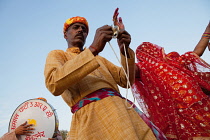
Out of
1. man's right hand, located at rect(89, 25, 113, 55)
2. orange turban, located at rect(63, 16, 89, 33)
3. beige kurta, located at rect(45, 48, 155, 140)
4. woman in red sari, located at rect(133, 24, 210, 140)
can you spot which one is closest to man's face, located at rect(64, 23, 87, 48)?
orange turban, located at rect(63, 16, 89, 33)

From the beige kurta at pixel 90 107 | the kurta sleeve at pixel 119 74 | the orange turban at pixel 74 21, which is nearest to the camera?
the beige kurta at pixel 90 107

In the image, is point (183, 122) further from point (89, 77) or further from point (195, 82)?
point (89, 77)

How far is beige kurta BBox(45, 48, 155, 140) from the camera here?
4.68 ft

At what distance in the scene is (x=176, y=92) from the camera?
279 centimetres

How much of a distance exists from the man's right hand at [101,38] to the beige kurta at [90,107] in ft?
0.21

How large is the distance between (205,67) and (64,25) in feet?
6.62

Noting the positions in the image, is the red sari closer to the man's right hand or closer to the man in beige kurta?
the man in beige kurta

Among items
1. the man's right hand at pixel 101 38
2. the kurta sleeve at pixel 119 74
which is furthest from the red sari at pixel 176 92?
the man's right hand at pixel 101 38

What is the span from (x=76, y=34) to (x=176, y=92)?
152 cm

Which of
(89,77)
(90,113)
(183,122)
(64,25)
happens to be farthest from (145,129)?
(64,25)

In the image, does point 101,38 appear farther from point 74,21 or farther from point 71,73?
point 74,21

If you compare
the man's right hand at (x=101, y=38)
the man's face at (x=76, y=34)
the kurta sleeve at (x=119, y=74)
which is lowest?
the kurta sleeve at (x=119, y=74)

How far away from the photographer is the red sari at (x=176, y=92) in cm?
260

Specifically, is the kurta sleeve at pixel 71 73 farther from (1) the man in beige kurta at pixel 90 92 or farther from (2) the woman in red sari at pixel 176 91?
(2) the woman in red sari at pixel 176 91
